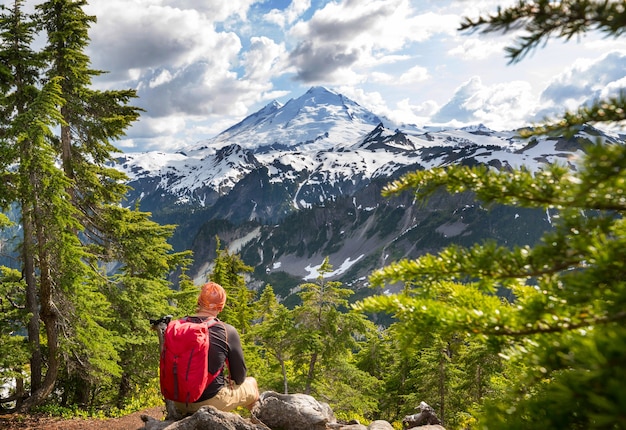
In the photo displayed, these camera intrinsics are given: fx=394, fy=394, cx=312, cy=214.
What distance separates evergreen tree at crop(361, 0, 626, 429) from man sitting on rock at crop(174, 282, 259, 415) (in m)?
4.77

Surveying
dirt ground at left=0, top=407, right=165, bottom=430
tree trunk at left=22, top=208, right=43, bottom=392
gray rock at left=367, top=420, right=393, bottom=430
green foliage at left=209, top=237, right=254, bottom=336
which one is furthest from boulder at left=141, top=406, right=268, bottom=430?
green foliage at left=209, top=237, right=254, bottom=336

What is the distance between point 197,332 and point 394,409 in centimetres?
2745

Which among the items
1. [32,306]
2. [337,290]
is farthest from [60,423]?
[337,290]

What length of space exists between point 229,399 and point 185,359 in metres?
1.71

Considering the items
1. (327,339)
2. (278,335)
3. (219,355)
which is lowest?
(327,339)

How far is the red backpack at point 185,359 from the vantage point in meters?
6.01

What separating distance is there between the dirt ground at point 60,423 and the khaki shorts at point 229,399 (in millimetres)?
4963

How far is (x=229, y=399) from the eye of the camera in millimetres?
7254

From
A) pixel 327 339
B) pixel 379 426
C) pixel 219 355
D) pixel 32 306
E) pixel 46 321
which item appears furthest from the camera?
pixel 327 339

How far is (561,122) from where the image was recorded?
5.84 feet

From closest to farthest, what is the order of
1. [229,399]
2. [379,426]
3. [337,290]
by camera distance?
[229,399]
[379,426]
[337,290]

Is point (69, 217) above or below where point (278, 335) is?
above

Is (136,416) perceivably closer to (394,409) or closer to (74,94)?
(74,94)

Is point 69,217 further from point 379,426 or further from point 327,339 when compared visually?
point 327,339
